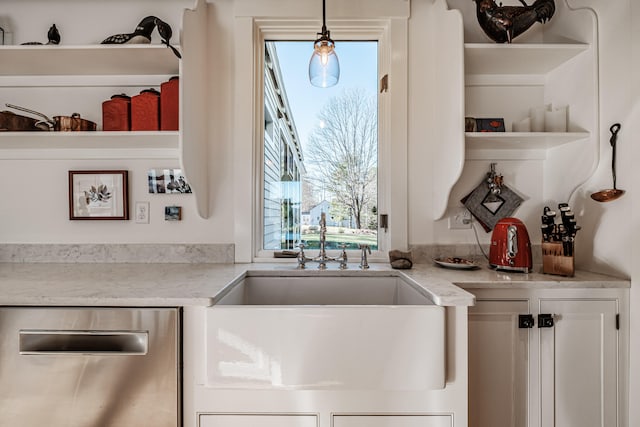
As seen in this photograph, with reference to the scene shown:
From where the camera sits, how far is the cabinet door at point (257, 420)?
38.2 inches

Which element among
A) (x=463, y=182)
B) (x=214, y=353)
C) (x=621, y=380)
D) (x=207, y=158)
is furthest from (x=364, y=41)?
(x=621, y=380)

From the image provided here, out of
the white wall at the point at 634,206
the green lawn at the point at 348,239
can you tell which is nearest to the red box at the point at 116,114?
the green lawn at the point at 348,239

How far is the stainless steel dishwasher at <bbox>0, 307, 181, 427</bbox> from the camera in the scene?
3.19ft

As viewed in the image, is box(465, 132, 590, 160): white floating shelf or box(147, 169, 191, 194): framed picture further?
box(147, 169, 191, 194): framed picture

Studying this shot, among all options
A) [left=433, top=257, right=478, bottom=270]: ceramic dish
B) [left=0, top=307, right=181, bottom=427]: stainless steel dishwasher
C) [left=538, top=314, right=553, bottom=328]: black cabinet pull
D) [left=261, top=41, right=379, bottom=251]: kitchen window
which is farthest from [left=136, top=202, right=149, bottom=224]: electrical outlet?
[left=538, top=314, right=553, bottom=328]: black cabinet pull

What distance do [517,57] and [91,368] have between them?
2165 millimetres

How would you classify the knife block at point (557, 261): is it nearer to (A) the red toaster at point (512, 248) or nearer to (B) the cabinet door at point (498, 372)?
(A) the red toaster at point (512, 248)

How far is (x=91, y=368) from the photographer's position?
0.97 m

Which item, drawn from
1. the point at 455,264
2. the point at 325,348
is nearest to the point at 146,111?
the point at 325,348

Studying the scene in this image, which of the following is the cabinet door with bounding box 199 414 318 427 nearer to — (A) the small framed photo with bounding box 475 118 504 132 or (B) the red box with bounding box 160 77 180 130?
(B) the red box with bounding box 160 77 180 130

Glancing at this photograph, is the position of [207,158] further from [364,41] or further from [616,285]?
[616,285]

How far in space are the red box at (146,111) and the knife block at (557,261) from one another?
6.21 ft

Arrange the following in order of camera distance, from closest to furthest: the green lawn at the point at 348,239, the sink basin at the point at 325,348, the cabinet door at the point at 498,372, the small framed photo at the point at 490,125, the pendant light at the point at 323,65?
the sink basin at the point at 325,348, the cabinet door at the point at 498,372, the pendant light at the point at 323,65, the small framed photo at the point at 490,125, the green lawn at the point at 348,239

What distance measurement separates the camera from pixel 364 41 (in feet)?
5.99
